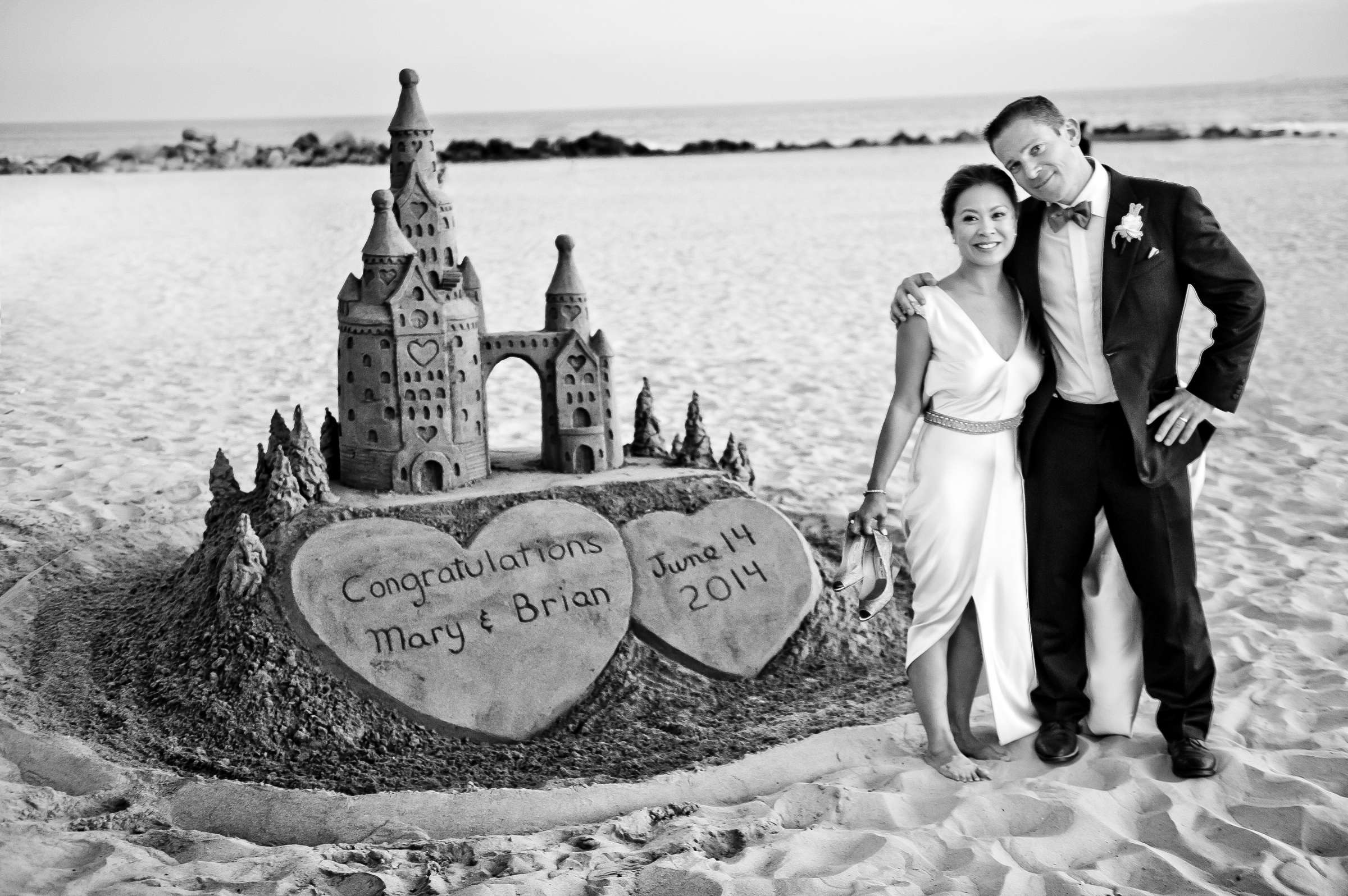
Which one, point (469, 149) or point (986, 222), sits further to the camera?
point (469, 149)

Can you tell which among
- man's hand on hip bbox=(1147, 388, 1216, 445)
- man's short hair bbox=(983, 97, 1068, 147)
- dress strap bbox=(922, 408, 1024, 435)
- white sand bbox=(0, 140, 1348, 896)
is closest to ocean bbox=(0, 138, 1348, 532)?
white sand bbox=(0, 140, 1348, 896)

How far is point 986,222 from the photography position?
396cm

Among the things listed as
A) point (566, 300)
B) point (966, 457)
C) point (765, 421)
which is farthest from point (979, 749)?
point (765, 421)

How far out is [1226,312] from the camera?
386 cm

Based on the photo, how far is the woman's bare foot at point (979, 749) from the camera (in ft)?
14.2

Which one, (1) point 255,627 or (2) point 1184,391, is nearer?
(2) point 1184,391

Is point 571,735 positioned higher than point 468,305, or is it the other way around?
point 468,305

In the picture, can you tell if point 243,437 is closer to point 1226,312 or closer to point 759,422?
point 759,422

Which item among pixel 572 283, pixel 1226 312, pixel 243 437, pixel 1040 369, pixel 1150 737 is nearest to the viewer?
pixel 1226 312

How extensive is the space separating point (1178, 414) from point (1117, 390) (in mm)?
213

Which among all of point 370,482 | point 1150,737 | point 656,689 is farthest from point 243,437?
point 1150,737

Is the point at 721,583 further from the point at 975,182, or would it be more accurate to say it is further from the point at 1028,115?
the point at 1028,115

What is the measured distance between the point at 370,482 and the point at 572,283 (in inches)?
49.8

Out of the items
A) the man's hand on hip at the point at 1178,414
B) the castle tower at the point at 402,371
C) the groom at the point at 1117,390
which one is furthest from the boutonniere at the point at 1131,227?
the castle tower at the point at 402,371
